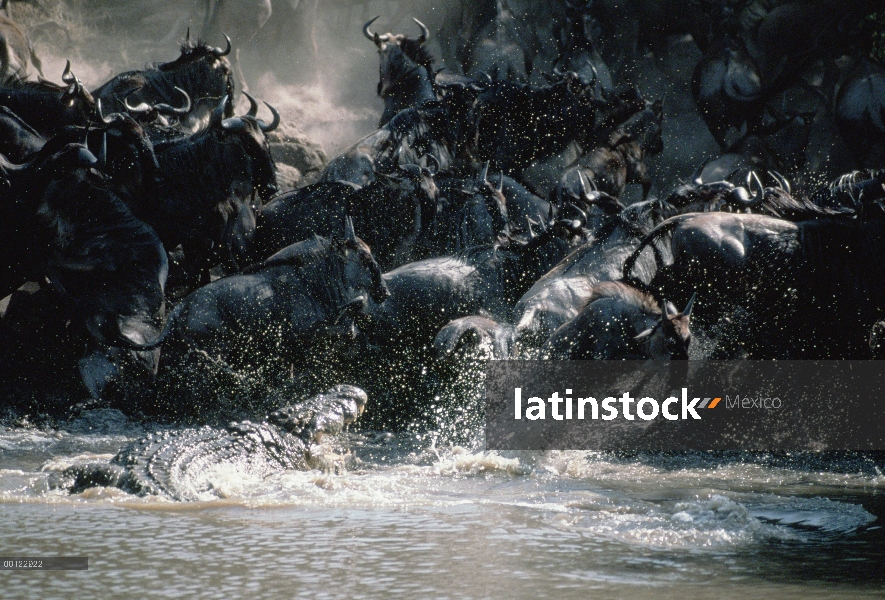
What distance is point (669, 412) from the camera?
7.36 m

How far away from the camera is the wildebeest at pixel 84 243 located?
28.4 feet

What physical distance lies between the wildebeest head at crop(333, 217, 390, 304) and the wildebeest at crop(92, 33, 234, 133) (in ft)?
17.3

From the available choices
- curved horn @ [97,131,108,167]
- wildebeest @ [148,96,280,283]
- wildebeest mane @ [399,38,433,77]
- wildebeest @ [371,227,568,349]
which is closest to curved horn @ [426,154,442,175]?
wildebeest mane @ [399,38,433,77]

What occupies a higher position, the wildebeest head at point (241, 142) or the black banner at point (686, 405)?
the wildebeest head at point (241, 142)

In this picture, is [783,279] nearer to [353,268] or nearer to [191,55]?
[353,268]

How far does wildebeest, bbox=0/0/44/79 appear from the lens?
13.3m

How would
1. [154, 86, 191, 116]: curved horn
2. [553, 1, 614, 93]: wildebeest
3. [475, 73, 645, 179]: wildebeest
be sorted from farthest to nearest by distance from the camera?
[553, 1, 614, 93]: wildebeest
[475, 73, 645, 179]: wildebeest
[154, 86, 191, 116]: curved horn

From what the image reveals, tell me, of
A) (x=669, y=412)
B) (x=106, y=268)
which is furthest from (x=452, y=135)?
(x=669, y=412)

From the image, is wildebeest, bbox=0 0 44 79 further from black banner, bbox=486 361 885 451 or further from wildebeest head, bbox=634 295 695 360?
wildebeest head, bbox=634 295 695 360

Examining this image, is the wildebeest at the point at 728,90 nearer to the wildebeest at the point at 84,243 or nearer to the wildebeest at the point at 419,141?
the wildebeest at the point at 419,141

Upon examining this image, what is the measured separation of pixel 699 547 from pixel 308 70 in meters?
16.0

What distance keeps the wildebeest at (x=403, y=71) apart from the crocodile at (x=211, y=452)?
303 inches

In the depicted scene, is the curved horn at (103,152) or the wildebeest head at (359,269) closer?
the wildebeest head at (359,269)

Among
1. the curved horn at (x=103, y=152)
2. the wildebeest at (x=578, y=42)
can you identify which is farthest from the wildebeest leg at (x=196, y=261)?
the wildebeest at (x=578, y=42)
